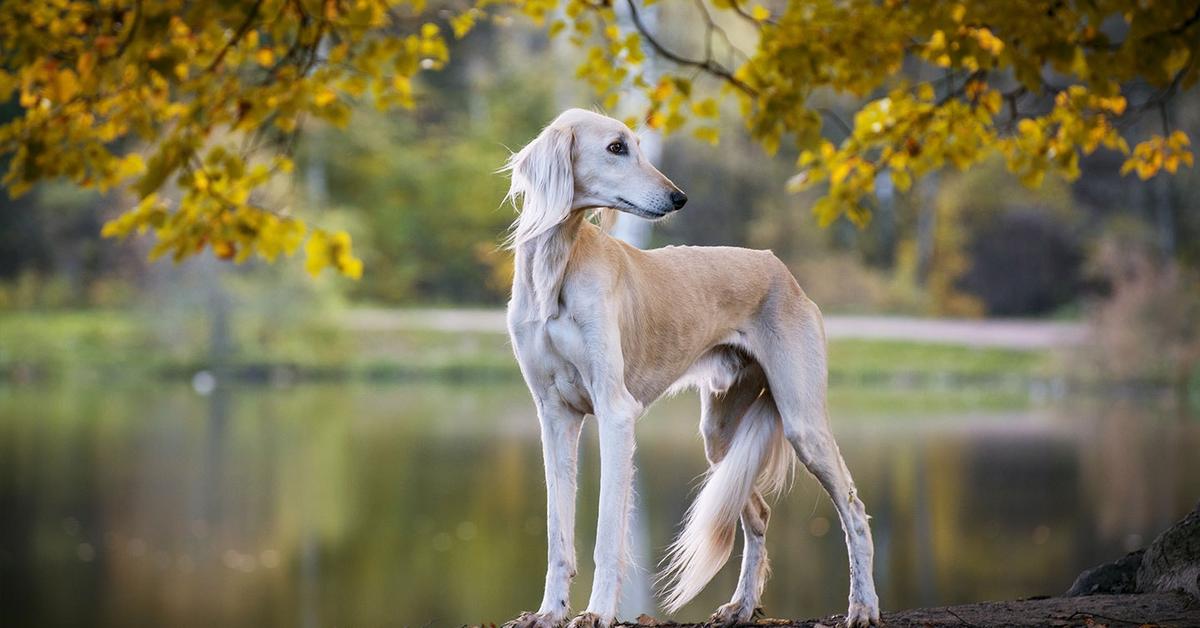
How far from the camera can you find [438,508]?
1305 centimetres

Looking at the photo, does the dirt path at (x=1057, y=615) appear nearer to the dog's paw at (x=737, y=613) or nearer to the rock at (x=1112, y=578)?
the dog's paw at (x=737, y=613)

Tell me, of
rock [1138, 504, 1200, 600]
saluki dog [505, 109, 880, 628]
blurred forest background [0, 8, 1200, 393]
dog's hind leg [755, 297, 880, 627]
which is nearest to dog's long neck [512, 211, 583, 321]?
saluki dog [505, 109, 880, 628]

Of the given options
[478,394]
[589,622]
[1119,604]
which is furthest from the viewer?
[478,394]

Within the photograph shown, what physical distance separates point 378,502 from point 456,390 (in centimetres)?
872

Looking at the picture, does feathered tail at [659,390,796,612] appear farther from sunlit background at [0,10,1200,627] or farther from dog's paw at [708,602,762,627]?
sunlit background at [0,10,1200,627]

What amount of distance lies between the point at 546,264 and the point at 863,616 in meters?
1.48

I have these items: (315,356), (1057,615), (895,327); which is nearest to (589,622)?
(1057,615)

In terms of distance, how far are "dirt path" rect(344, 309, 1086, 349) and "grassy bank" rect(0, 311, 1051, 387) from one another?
1.62ft

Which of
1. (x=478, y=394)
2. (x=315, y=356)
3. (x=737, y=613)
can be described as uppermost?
(x=737, y=613)

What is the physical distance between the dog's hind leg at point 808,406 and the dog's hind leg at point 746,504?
0.16 m

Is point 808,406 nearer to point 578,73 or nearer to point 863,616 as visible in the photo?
point 863,616

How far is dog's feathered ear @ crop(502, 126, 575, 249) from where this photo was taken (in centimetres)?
393

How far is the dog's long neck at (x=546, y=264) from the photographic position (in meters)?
3.98

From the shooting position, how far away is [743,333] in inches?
182
